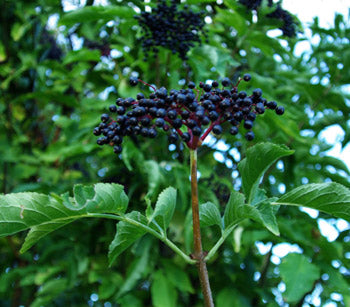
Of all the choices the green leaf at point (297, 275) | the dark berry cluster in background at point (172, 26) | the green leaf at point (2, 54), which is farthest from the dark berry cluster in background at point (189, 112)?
the green leaf at point (2, 54)

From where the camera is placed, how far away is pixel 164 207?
0.96m

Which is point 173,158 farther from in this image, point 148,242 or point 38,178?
point 38,178

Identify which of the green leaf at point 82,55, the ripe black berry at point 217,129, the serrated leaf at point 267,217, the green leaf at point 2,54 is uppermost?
the ripe black berry at point 217,129

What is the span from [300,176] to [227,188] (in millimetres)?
606

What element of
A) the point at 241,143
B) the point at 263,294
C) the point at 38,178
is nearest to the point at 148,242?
the point at 263,294

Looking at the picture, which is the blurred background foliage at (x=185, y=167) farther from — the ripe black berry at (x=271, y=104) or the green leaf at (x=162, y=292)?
the ripe black berry at (x=271, y=104)

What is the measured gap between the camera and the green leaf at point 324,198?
3.10ft

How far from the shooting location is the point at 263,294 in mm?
2049

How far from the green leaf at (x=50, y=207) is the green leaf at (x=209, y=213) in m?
0.22

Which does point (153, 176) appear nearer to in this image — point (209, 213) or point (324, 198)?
point (209, 213)

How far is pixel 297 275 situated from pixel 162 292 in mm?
682

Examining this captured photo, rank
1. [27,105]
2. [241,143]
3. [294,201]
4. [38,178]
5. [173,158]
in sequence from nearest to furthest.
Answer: [294,201] < [173,158] < [241,143] < [38,178] < [27,105]

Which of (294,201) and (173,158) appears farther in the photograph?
(173,158)

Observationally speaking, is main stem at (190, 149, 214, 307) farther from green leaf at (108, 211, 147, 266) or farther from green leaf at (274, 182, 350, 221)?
green leaf at (274, 182, 350, 221)
